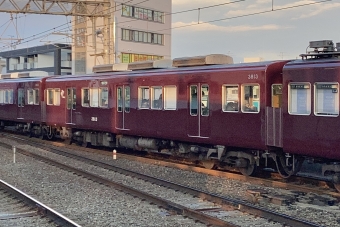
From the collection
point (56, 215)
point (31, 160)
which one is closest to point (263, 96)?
point (56, 215)

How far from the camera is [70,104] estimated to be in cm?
2266

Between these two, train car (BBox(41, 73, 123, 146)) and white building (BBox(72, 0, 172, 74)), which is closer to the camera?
train car (BBox(41, 73, 123, 146))

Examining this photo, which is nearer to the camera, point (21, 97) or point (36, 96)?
point (36, 96)

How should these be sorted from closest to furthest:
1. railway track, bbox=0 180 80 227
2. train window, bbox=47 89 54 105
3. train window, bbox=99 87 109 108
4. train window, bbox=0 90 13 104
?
railway track, bbox=0 180 80 227 < train window, bbox=99 87 109 108 < train window, bbox=47 89 54 105 < train window, bbox=0 90 13 104

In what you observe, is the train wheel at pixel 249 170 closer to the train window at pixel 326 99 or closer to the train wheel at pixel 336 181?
the train wheel at pixel 336 181

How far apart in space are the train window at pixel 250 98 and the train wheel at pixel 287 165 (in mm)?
1419

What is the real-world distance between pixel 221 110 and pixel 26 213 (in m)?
6.50

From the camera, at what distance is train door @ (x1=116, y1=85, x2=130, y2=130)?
61.6ft

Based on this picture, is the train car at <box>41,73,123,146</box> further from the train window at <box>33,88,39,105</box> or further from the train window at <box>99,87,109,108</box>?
the train window at <box>33,88,39,105</box>

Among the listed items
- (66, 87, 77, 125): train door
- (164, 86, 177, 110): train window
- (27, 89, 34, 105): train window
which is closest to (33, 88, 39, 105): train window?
(27, 89, 34, 105): train window

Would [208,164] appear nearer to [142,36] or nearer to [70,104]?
[70,104]

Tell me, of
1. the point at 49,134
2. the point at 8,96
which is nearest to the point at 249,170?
the point at 49,134

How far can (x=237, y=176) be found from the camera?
546 inches

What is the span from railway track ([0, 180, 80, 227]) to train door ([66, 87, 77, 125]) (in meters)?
10.8
